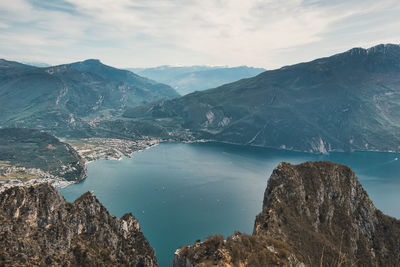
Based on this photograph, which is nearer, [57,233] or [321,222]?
[57,233]

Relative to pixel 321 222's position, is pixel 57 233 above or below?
below

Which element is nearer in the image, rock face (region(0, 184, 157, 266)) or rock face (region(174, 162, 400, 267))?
rock face (region(0, 184, 157, 266))

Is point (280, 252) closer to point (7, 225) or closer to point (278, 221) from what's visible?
point (278, 221)

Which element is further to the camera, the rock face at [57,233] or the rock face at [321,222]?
the rock face at [321,222]
